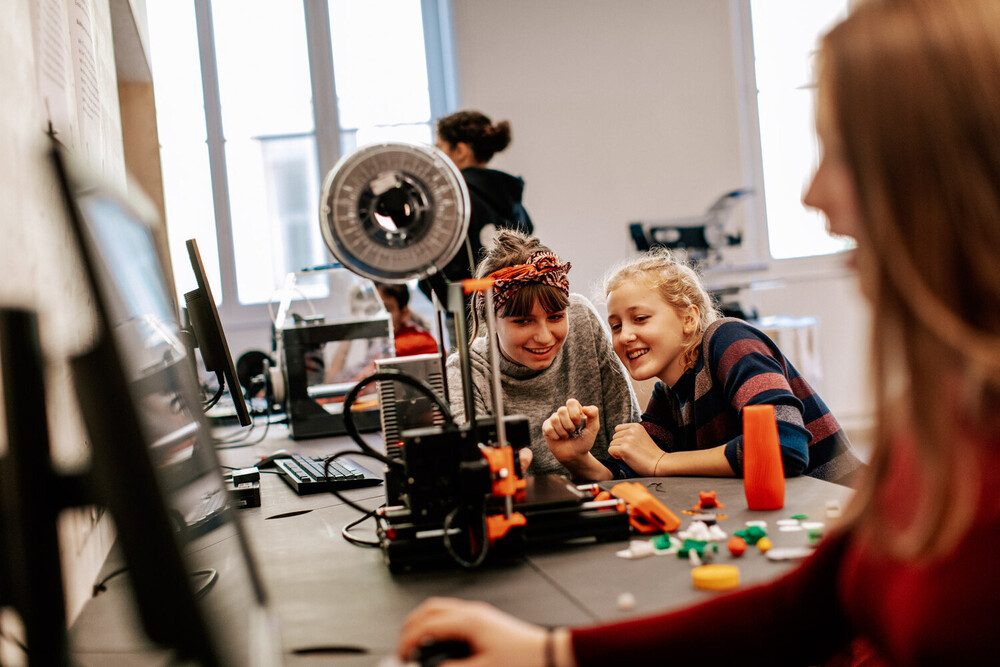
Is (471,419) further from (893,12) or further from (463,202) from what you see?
(893,12)

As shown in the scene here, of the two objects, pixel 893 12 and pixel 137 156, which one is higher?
pixel 137 156

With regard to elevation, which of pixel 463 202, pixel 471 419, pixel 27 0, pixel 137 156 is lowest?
pixel 471 419

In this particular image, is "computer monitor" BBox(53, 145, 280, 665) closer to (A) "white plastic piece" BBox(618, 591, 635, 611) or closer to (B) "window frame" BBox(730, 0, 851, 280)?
(A) "white plastic piece" BBox(618, 591, 635, 611)

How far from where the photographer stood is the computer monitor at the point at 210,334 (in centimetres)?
148

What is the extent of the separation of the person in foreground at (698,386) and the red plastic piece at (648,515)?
1.11 feet

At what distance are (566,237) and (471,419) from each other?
13.3 feet

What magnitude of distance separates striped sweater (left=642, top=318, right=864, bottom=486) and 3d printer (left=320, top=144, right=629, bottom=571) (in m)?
0.53

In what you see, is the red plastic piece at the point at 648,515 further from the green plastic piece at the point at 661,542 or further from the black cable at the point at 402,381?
the black cable at the point at 402,381

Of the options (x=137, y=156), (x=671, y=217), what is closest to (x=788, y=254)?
(x=671, y=217)

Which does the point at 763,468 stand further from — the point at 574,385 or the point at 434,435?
the point at 574,385

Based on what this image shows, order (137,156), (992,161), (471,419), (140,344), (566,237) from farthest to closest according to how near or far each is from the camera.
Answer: (566,237) < (137,156) < (471,419) < (140,344) < (992,161)

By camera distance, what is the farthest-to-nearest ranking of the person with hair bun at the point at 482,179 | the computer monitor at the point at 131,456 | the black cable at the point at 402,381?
the person with hair bun at the point at 482,179 < the black cable at the point at 402,381 < the computer monitor at the point at 131,456

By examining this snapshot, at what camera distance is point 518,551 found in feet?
3.23

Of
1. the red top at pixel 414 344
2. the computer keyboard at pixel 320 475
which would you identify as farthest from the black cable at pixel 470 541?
the red top at pixel 414 344
